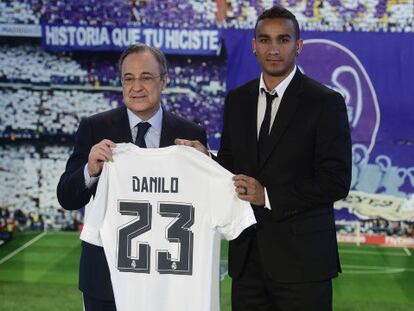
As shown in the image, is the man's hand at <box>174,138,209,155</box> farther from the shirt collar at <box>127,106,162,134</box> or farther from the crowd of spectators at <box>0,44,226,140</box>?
the crowd of spectators at <box>0,44,226,140</box>

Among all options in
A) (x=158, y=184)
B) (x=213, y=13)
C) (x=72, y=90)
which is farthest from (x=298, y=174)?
(x=72, y=90)

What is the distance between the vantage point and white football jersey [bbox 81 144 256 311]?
213 cm

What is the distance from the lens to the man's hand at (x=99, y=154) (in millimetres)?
2053

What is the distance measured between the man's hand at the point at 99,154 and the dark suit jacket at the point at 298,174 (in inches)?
18.2

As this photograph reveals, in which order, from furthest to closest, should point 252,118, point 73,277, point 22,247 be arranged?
point 22,247 < point 73,277 < point 252,118

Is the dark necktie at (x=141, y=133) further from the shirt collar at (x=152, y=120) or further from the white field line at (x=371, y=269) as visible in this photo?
the white field line at (x=371, y=269)

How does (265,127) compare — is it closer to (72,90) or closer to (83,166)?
(83,166)

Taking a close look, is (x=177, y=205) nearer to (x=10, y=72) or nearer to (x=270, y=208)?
(x=270, y=208)

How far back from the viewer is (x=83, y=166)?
7.03ft

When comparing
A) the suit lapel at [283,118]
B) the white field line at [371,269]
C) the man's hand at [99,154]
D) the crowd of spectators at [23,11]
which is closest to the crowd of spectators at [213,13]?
the crowd of spectators at [23,11]

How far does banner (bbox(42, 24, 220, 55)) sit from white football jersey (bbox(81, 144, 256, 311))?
3.44m

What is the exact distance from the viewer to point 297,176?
2.18 m

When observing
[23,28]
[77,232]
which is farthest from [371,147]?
[23,28]

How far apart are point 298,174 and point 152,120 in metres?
0.52
